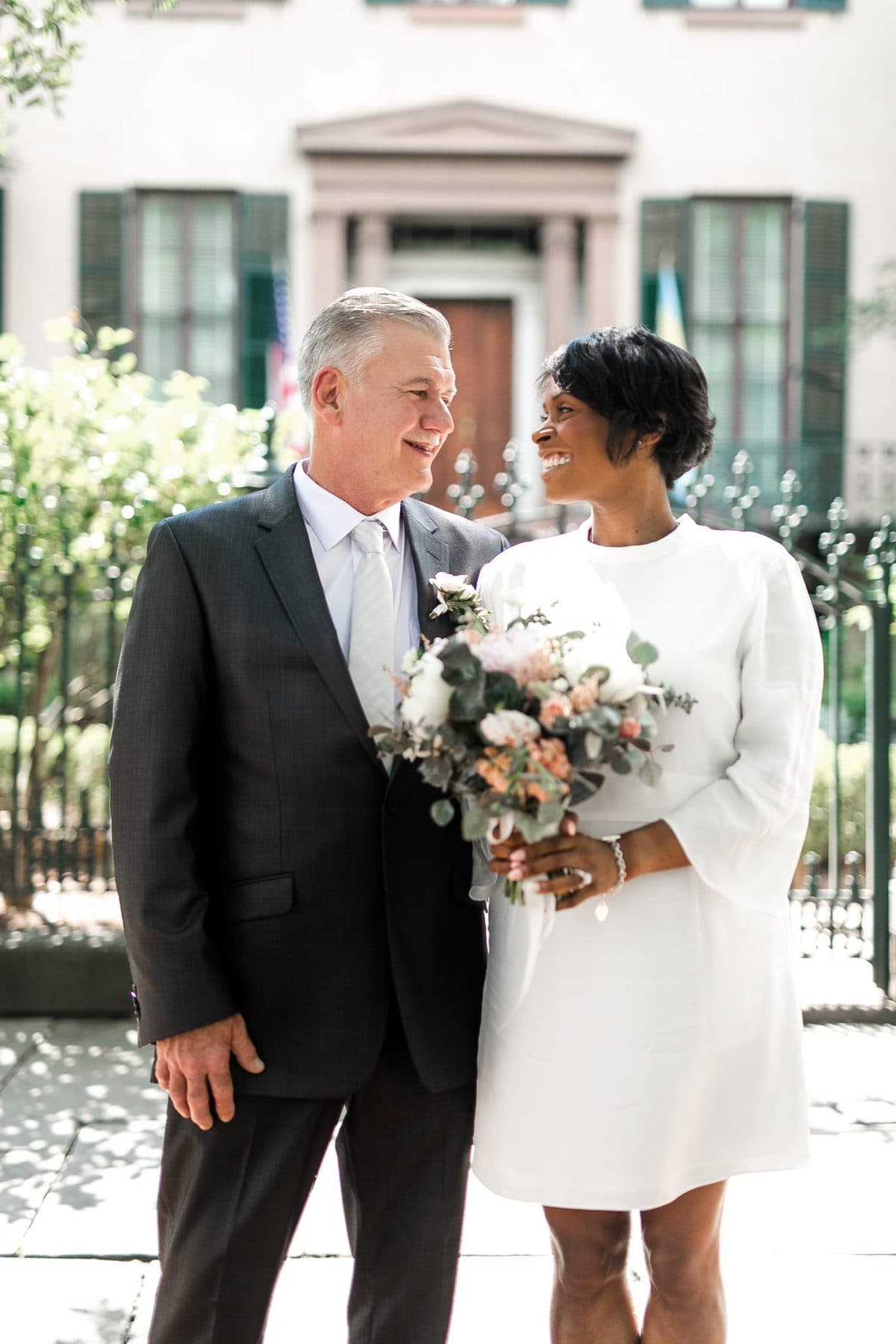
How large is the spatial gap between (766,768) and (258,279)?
41.3ft

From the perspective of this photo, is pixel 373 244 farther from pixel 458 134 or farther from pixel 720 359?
pixel 720 359

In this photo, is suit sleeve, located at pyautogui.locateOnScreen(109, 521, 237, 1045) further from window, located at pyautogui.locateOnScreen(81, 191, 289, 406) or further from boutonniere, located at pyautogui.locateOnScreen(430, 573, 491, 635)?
window, located at pyautogui.locateOnScreen(81, 191, 289, 406)

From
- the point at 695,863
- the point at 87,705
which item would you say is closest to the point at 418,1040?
the point at 695,863

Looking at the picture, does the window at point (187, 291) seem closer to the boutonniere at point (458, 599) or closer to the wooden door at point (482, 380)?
the wooden door at point (482, 380)

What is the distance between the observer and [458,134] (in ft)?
44.4

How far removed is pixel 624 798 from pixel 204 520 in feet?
3.10

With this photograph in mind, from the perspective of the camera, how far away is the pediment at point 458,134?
13.4 m

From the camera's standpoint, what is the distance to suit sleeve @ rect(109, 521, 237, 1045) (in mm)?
2332

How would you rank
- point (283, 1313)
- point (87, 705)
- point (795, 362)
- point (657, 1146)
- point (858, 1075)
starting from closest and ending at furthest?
point (657, 1146)
point (283, 1313)
point (858, 1075)
point (87, 705)
point (795, 362)

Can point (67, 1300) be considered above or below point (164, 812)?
below

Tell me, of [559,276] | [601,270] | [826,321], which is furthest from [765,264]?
[559,276]

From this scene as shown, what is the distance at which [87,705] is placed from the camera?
291 inches

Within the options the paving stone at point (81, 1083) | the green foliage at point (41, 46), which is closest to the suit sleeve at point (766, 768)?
the paving stone at point (81, 1083)

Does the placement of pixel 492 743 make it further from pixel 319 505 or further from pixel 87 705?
pixel 87 705
